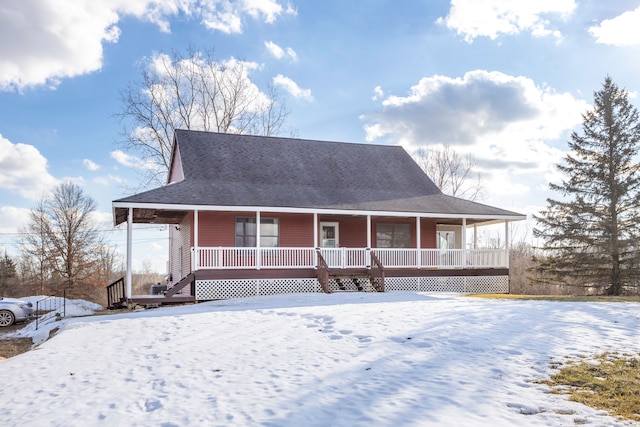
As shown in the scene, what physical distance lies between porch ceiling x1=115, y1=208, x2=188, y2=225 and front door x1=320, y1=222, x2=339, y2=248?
19.0 ft

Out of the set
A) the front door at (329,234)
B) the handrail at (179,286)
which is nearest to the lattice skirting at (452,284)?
the front door at (329,234)

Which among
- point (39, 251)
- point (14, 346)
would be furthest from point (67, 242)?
point (14, 346)

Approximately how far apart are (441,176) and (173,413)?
135 feet

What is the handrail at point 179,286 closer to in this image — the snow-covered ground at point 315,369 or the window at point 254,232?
the window at point 254,232

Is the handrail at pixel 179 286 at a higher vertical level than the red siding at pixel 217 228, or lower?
lower

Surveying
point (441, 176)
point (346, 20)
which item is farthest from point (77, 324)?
point (441, 176)

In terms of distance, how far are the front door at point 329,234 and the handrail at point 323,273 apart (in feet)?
9.44

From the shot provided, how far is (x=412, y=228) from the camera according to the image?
23.7 meters

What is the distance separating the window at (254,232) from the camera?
2053 cm

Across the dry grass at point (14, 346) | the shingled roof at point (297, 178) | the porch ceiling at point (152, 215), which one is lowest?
the dry grass at point (14, 346)

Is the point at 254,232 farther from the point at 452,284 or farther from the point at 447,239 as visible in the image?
the point at 447,239

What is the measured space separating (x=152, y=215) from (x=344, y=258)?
321 inches

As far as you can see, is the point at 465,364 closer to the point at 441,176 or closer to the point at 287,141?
the point at 287,141

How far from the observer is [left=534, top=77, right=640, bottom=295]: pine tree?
26.0 metres
